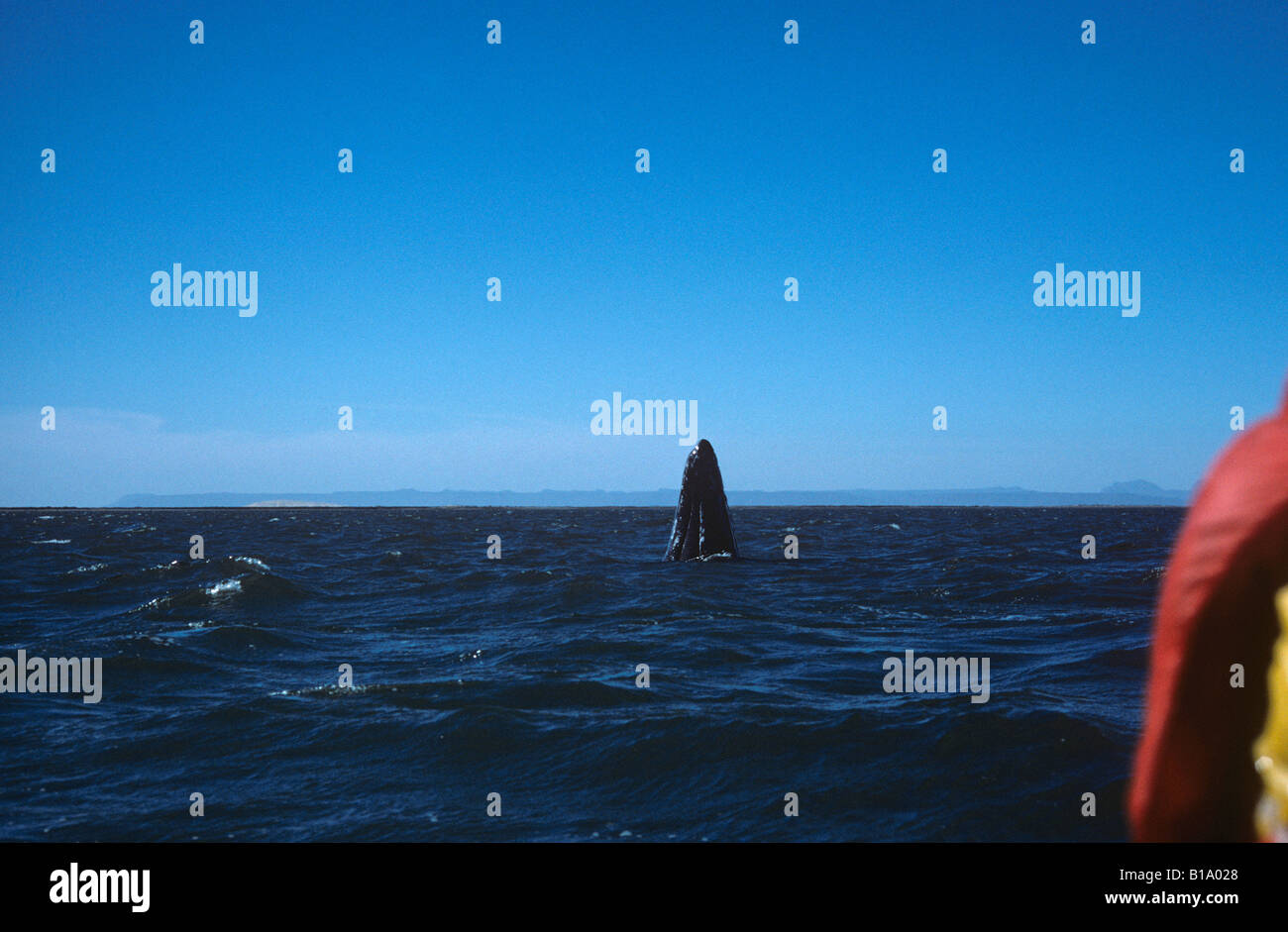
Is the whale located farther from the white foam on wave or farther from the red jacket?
the red jacket

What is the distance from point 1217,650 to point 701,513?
27.4 meters

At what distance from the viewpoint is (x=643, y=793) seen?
7922 millimetres

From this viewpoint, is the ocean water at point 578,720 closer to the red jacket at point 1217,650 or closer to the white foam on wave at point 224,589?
the white foam on wave at point 224,589

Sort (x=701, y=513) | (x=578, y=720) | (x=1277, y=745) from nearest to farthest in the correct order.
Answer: (x=1277, y=745) < (x=578, y=720) < (x=701, y=513)

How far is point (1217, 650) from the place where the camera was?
0.90 metres

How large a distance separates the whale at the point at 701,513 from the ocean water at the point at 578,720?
20.2ft

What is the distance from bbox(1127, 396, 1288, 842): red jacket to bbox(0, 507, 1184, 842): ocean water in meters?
6.14

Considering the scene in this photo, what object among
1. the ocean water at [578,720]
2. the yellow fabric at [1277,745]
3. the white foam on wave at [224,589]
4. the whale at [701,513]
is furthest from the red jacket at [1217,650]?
the whale at [701,513]

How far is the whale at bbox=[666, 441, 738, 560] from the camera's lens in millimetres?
26906

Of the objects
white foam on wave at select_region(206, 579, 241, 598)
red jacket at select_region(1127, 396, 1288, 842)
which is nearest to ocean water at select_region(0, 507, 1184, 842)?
white foam on wave at select_region(206, 579, 241, 598)

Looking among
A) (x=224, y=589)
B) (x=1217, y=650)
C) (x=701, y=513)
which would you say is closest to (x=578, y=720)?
(x=1217, y=650)

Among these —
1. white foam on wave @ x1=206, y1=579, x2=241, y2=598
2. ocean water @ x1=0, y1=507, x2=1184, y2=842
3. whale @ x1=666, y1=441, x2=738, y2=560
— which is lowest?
ocean water @ x1=0, y1=507, x2=1184, y2=842

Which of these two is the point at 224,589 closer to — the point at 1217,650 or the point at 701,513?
the point at 701,513

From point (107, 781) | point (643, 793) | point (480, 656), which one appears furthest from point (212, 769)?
point (480, 656)
